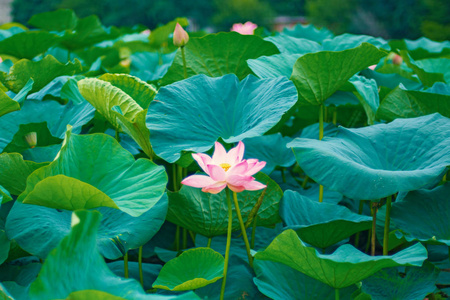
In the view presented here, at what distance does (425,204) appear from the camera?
32.4 inches

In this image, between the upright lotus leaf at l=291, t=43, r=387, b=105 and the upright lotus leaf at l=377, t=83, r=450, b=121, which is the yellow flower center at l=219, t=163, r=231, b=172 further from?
the upright lotus leaf at l=377, t=83, r=450, b=121

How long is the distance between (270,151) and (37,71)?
505 mm

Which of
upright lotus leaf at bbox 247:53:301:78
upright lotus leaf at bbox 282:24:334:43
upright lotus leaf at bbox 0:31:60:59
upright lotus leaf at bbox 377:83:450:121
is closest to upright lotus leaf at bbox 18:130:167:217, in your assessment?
upright lotus leaf at bbox 247:53:301:78

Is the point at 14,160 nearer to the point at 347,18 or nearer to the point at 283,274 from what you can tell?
the point at 283,274

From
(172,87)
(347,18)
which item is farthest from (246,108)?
(347,18)

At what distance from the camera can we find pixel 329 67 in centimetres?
90

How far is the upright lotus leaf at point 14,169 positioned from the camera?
0.74m

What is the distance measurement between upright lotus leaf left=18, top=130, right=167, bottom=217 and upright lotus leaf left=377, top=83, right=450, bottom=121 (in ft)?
1.59

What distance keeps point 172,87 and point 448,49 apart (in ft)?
3.62

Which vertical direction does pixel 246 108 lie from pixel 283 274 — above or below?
above

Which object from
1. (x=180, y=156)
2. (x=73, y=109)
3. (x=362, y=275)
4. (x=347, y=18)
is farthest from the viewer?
(x=347, y=18)

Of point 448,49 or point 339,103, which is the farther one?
point 448,49

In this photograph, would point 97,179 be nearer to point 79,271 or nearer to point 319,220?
point 79,271

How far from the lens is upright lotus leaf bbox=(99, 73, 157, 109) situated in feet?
2.91
